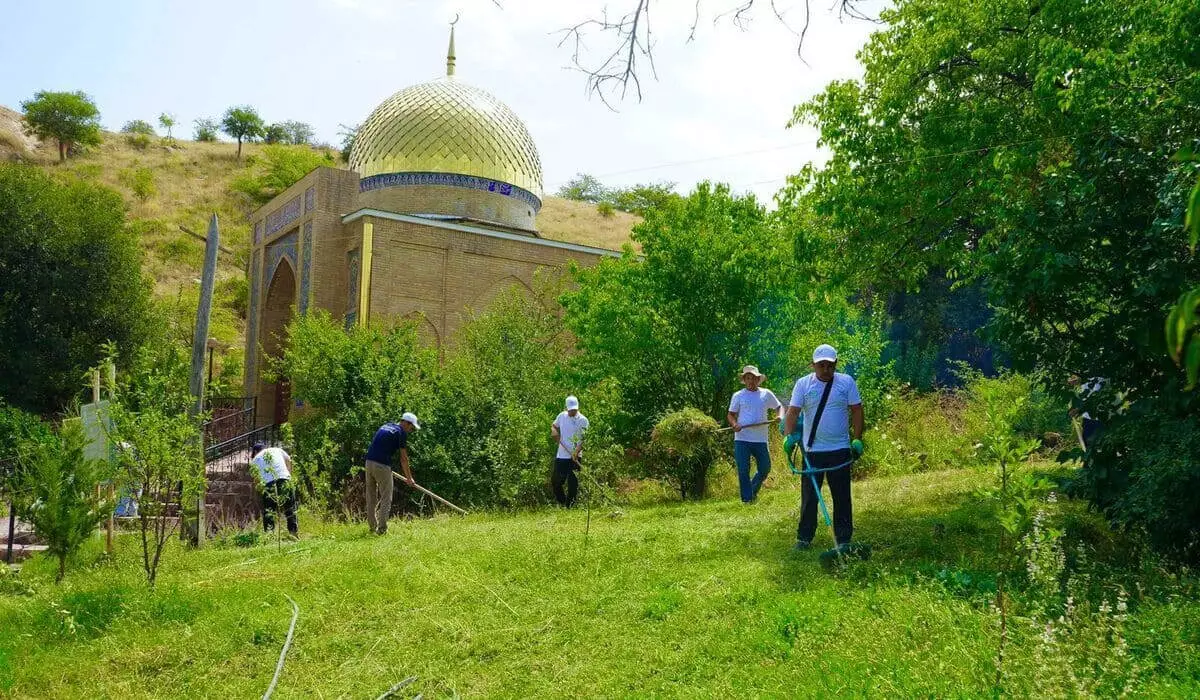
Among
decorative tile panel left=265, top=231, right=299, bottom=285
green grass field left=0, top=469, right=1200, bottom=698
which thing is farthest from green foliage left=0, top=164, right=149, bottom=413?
green grass field left=0, top=469, right=1200, bottom=698

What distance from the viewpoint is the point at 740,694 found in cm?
455

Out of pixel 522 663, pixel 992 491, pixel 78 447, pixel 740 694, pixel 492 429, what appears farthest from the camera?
pixel 492 429

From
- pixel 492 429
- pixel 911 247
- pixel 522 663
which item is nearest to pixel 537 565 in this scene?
pixel 522 663

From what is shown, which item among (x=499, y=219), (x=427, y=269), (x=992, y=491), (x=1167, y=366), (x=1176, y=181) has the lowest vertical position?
(x=992, y=491)

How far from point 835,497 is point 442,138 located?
2063 centimetres

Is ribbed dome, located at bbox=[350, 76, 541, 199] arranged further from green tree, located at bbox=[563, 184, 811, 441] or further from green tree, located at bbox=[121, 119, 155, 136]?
green tree, located at bbox=[121, 119, 155, 136]

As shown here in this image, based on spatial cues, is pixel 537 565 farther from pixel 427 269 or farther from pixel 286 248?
pixel 286 248

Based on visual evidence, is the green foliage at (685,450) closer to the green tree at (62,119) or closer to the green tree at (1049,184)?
the green tree at (1049,184)

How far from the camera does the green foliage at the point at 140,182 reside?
170ft

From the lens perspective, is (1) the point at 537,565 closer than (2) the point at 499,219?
Yes

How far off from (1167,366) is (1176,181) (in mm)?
1182

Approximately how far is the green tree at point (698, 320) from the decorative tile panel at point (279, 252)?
1184 centimetres

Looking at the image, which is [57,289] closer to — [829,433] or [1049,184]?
[829,433]

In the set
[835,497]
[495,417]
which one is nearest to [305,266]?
[495,417]
